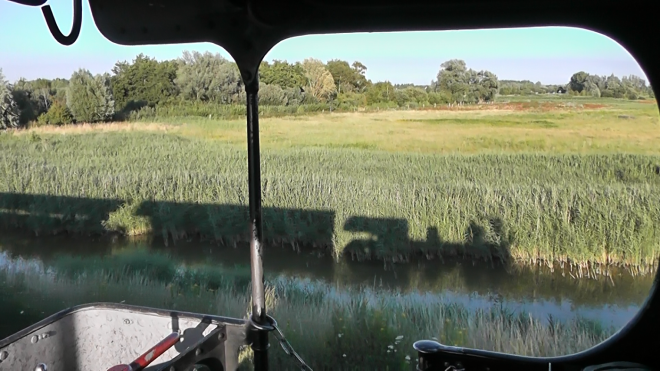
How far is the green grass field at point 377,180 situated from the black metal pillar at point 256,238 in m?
4.34

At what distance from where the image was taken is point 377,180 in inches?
262

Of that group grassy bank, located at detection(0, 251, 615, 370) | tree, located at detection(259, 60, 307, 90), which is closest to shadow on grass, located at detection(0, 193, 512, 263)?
grassy bank, located at detection(0, 251, 615, 370)

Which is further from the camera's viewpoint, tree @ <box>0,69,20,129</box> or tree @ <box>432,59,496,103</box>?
tree @ <box>0,69,20,129</box>

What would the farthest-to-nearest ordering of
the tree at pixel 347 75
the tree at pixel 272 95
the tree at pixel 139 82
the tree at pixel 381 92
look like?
1. the tree at pixel 381 92
2. the tree at pixel 139 82
3. the tree at pixel 347 75
4. the tree at pixel 272 95

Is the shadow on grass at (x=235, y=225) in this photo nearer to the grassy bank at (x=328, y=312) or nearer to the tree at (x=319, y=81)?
the grassy bank at (x=328, y=312)

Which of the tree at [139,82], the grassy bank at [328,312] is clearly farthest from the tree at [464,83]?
the tree at [139,82]

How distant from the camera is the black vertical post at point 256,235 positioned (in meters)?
1.22

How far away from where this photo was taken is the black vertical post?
1.22m

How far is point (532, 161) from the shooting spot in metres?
6.40

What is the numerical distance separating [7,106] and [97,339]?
6302 mm

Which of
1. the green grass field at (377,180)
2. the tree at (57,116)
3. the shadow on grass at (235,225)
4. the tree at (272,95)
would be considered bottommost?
the shadow on grass at (235,225)

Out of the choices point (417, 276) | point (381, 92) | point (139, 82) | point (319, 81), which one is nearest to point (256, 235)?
→ point (417, 276)

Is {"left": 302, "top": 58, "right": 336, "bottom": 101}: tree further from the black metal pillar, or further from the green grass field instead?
the black metal pillar

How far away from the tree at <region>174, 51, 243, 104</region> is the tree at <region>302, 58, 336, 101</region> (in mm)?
713
